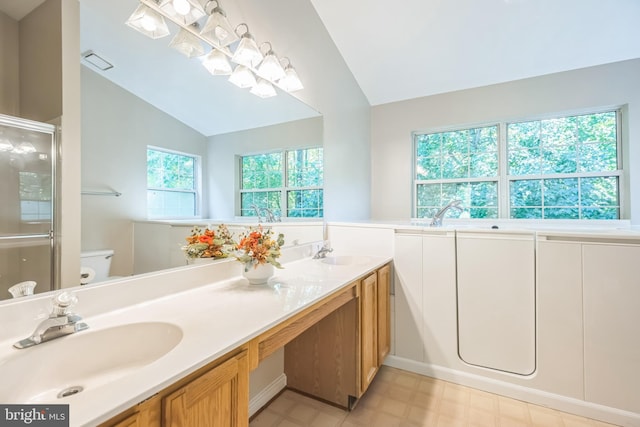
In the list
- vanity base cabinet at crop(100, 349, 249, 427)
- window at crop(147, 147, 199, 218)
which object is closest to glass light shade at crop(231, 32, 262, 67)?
window at crop(147, 147, 199, 218)

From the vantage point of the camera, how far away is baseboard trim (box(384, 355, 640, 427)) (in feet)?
5.34

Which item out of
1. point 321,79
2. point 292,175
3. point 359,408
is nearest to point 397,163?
point 321,79

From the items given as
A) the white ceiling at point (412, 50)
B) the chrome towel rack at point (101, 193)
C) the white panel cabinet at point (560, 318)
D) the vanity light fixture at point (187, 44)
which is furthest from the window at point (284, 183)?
the white panel cabinet at point (560, 318)

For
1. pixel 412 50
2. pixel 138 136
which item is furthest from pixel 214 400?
pixel 412 50

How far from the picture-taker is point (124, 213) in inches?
44.5

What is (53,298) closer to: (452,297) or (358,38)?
(452,297)

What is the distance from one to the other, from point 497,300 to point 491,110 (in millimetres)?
1865

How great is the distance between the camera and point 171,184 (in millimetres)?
1349

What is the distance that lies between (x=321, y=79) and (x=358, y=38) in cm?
Answer: 54

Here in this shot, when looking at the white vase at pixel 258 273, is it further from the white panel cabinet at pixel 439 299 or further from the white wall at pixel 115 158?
the white panel cabinet at pixel 439 299

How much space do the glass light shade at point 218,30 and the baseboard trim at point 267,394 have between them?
206 cm

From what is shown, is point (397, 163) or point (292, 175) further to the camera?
point (397, 163)

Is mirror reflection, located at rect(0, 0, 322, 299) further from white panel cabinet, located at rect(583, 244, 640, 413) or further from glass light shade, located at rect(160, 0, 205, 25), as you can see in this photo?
white panel cabinet, located at rect(583, 244, 640, 413)

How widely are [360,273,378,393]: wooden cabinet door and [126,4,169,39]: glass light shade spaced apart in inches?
64.5
